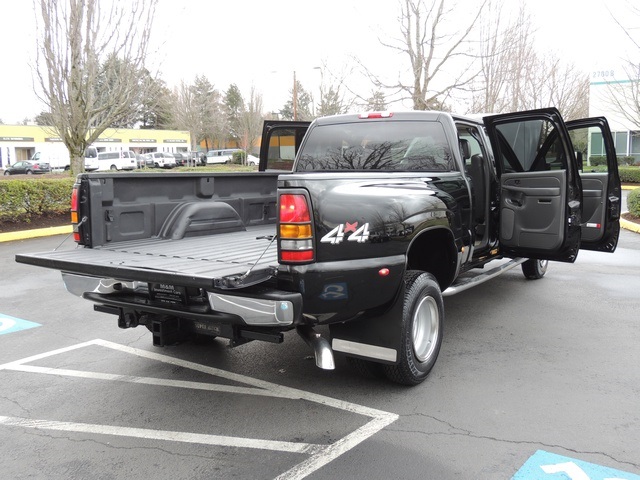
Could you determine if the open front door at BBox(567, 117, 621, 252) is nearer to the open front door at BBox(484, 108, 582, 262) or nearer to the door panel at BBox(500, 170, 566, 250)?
the open front door at BBox(484, 108, 582, 262)

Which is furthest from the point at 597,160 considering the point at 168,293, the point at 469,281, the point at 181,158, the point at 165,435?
the point at 181,158

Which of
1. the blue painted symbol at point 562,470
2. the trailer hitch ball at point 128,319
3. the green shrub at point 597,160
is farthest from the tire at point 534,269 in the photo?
the green shrub at point 597,160

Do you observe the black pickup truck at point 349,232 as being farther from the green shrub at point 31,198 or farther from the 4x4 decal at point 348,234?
the green shrub at point 31,198

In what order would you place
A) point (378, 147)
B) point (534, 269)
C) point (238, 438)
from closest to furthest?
point (238, 438) < point (378, 147) < point (534, 269)

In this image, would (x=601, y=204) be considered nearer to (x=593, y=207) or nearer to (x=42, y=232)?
(x=593, y=207)

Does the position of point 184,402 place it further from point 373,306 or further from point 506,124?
point 506,124

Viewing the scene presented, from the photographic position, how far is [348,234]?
357 centimetres

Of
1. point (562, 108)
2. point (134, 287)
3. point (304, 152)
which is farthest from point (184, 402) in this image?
point (562, 108)

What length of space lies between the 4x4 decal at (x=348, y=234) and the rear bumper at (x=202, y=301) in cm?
43

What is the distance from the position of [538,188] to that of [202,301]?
3771mm

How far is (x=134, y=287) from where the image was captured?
3.79 metres

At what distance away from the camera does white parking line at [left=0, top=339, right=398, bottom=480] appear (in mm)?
3350

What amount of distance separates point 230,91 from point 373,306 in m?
80.7

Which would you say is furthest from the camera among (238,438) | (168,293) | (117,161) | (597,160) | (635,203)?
(117,161)
